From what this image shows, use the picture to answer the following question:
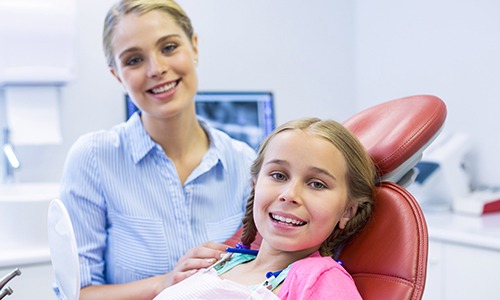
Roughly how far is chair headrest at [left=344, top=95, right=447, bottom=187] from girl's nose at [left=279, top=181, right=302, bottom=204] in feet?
0.76

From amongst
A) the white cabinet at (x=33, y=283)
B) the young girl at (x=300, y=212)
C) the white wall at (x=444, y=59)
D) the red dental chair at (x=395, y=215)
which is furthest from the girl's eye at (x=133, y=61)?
the white wall at (x=444, y=59)

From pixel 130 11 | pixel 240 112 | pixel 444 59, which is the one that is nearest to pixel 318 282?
pixel 130 11

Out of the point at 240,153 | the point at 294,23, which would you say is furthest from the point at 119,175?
the point at 294,23

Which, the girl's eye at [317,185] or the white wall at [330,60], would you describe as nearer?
the girl's eye at [317,185]

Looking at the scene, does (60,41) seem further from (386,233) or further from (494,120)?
(494,120)

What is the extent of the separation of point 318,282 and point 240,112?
5.15 feet

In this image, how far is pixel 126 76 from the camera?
1.52 meters

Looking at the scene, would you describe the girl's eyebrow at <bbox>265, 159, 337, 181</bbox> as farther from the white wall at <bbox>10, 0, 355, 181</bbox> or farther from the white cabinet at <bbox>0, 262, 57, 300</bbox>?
the white wall at <bbox>10, 0, 355, 181</bbox>

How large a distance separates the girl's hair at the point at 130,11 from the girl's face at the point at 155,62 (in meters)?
0.01

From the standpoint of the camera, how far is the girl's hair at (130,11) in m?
1.50

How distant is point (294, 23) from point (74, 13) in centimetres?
114

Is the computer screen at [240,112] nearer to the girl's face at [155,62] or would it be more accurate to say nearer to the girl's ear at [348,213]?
the girl's face at [155,62]

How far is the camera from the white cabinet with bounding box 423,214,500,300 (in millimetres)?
2035

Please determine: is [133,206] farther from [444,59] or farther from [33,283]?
[444,59]
